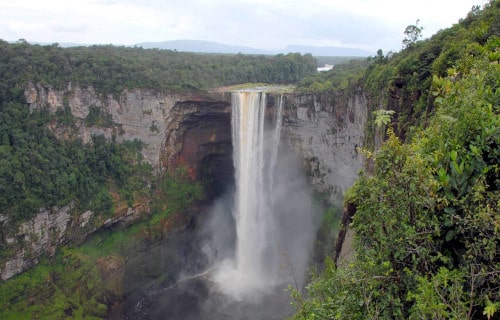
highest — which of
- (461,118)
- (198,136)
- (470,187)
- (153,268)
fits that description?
(461,118)

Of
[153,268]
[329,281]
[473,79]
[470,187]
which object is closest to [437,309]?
[470,187]

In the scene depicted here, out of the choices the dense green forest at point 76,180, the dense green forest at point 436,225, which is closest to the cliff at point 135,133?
the dense green forest at point 76,180

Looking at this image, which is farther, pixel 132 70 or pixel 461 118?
pixel 132 70

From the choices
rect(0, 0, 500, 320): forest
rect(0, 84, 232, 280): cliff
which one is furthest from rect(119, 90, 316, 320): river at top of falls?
rect(0, 0, 500, 320): forest

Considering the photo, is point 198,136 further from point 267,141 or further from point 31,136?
point 31,136

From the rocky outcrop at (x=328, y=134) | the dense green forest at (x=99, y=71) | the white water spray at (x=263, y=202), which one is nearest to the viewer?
the rocky outcrop at (x=328, y=134)

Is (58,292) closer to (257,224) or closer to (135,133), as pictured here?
(135,133)

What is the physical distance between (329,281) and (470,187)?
2.08 metres

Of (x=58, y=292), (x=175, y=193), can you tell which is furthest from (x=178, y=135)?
(x=58, y=292)

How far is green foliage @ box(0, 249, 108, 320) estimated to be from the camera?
1878cm

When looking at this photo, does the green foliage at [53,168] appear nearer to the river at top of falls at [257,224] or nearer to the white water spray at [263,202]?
the river at top of falls at [257,224]

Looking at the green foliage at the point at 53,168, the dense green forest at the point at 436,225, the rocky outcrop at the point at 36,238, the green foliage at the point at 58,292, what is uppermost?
the dense green forest at the point at 436,225

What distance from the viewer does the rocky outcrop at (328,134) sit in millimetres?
19938

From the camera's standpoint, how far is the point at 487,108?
434 centimetres
